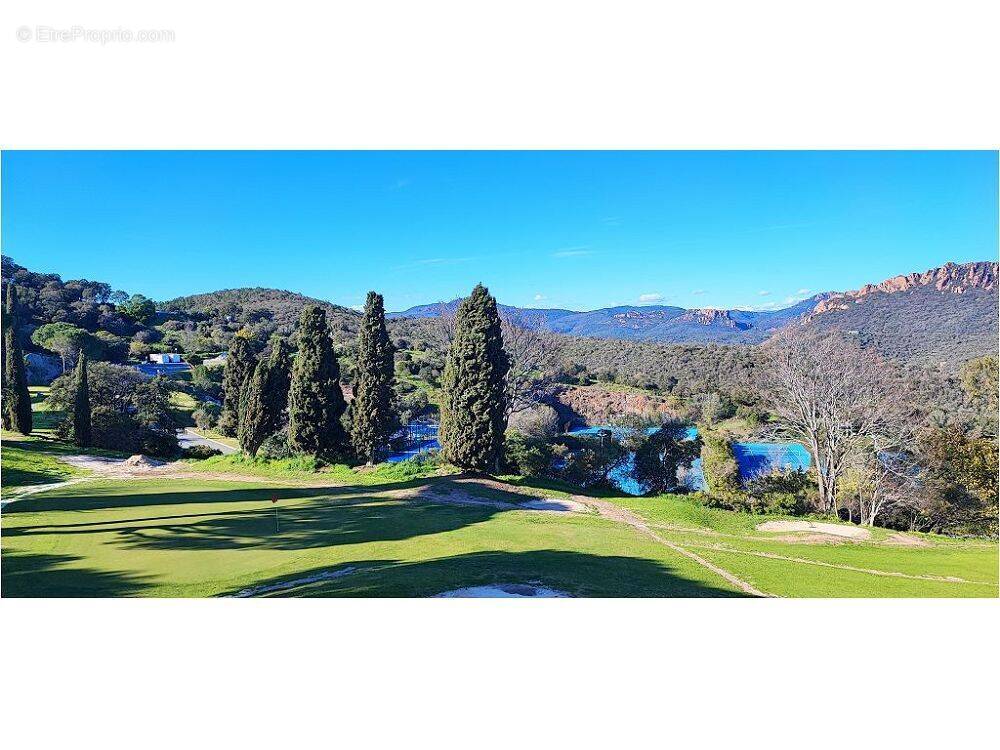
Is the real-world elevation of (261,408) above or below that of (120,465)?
above

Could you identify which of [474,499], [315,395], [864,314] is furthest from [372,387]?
[864,314]

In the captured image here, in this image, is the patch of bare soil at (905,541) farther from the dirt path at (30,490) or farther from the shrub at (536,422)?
the dirt path at (30,490)

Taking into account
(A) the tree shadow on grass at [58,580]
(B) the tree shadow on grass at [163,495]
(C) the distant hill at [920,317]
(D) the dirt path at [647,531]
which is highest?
(C) the distant hill at [920,317]

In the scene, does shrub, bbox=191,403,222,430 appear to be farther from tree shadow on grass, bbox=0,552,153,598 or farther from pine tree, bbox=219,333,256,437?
tree shadow on grass, bbox=0,552,153,598

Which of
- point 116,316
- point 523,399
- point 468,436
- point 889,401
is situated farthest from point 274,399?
point 889,401

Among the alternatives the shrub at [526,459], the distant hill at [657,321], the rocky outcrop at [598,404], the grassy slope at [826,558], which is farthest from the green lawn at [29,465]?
the rocky outcrop at [598,404]

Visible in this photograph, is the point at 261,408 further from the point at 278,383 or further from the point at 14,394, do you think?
the point at 14,394
